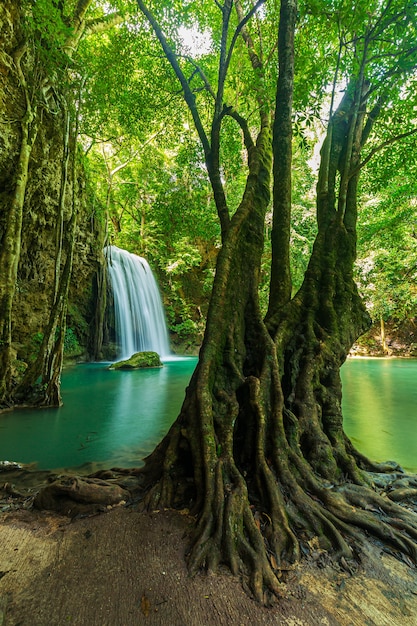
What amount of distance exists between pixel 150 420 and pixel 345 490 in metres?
4.87

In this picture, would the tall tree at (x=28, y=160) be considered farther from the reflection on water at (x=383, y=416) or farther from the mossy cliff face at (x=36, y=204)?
the reflection on water at (x=383, y=416)

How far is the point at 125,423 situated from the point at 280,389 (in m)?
4.52

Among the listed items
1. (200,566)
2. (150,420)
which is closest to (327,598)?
(200,566)

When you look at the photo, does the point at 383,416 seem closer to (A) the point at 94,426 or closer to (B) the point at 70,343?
(A) the point at 94,426

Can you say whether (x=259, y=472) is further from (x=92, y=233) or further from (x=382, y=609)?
(x=92, y=233)

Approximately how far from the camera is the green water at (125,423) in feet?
15.6

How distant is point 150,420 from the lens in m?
6.81

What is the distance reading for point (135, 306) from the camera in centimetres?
1895

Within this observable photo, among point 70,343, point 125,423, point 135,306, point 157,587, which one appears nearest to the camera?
point 157,587

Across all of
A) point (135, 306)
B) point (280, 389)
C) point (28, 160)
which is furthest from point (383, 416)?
point (135, 306)

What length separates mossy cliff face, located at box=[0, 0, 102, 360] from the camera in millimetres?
7078

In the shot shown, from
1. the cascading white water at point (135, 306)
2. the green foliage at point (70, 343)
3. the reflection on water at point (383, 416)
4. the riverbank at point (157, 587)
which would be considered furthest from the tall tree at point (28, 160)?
the cascading white water at point (135, 306)

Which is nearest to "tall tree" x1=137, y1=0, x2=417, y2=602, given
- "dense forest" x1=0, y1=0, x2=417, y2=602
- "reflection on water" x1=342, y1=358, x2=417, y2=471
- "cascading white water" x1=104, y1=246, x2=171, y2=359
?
"dense forest" x1=0, y1=0, x2=417, y2=602

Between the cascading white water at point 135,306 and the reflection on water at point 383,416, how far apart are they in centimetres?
1137
